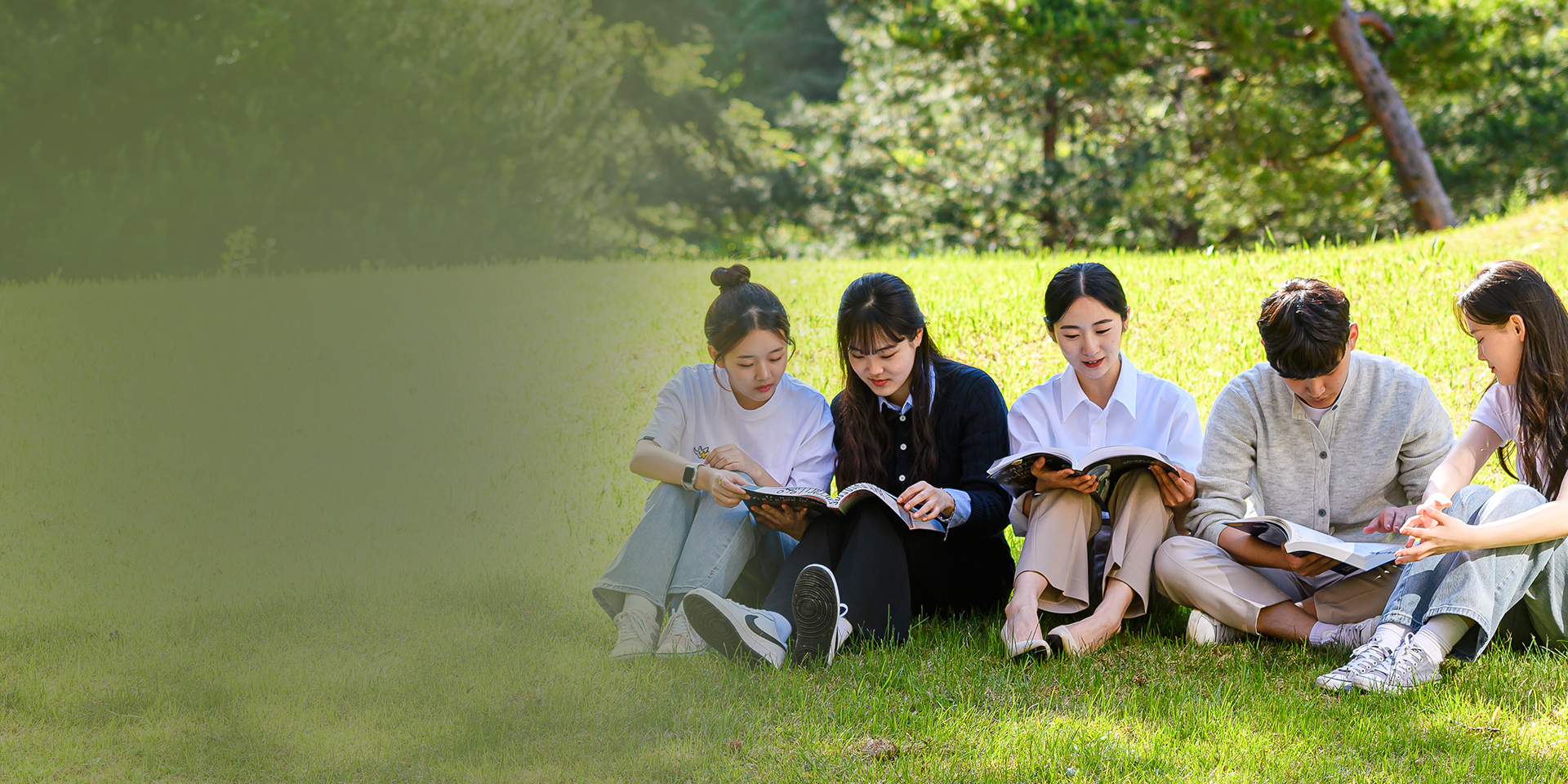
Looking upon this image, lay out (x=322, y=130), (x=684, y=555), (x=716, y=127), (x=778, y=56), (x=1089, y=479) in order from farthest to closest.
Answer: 1. (x=778, y=56)
2. (x=716, y=127)
3. (x=322, y=130)
4. (x=684, y=555)
5. (x=1089, y=479)

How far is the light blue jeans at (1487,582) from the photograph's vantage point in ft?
9.61

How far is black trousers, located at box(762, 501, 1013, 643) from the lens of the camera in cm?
330

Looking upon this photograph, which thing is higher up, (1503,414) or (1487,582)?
(1503,414)

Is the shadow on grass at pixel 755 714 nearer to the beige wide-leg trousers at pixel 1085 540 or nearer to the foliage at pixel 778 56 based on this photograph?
the beige wide-leg trousers at pixel 1085 540

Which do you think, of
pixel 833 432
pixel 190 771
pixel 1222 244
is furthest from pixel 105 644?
pixel 1222 244

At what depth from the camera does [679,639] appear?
3275mm

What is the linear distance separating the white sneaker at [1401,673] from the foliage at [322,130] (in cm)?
230

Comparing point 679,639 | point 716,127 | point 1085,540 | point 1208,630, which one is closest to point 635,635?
point 679,639

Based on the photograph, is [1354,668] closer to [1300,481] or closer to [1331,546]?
[1331,546]

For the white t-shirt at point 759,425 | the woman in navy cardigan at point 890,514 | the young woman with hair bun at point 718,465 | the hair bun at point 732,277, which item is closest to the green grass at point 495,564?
the woman in navy cardigan at point 890,514

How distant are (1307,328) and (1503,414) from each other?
60cm

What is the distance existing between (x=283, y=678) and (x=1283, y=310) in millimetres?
2993

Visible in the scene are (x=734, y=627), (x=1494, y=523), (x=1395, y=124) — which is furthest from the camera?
(x=1395, y=124)

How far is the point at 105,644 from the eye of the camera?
12.0 ft
